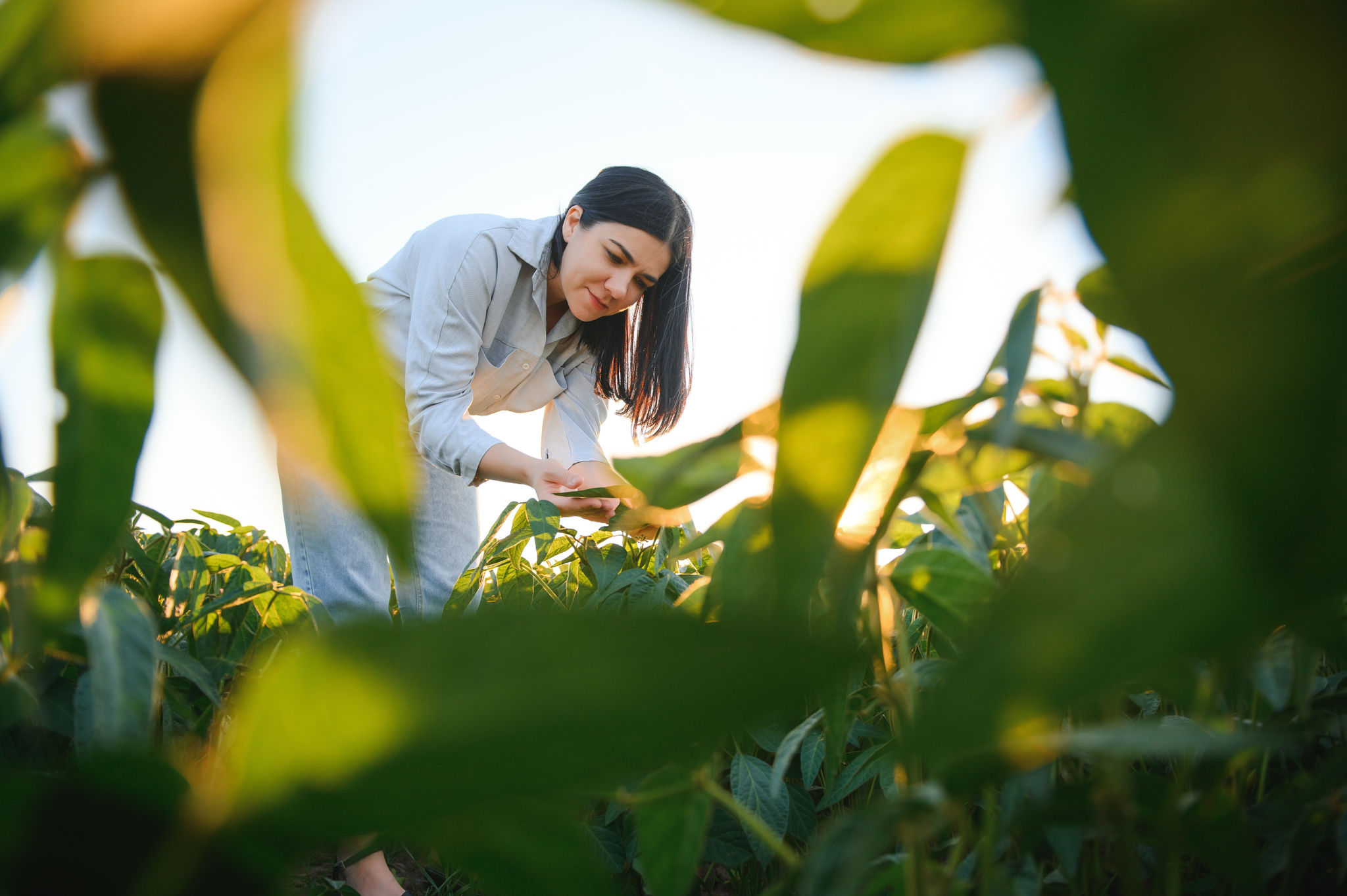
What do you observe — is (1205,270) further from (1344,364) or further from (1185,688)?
(1185,688)

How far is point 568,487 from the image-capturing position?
60.4 inches

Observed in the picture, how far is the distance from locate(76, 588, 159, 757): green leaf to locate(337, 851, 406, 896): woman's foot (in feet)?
3.35

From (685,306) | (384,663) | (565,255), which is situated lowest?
(685,306)

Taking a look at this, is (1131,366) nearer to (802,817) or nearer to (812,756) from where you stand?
(812,756)

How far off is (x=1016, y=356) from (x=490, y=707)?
12 cm

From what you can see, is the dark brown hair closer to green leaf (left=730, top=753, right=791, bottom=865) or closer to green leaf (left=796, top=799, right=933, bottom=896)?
green leaf (left=730, top=753, right=791, bottom=865)

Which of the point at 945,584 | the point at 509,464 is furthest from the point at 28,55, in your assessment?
the point at 509,464

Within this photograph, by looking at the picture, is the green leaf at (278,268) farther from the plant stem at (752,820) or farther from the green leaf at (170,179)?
the plant stem at (752,820)

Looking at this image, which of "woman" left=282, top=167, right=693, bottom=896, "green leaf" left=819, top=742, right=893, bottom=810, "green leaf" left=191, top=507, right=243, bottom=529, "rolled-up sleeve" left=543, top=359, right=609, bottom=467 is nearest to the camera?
"green leaf" left=819, top=742, right=893, bottom=810

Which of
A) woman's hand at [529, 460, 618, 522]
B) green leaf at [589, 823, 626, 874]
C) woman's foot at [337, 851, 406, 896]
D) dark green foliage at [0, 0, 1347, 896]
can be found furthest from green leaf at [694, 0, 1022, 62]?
woman's hand at [529, 460, 618, 522]

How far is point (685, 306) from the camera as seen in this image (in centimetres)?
244

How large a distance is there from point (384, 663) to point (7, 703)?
23 cm

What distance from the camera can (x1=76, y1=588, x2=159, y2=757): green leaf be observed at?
Answer: 8.1 inches

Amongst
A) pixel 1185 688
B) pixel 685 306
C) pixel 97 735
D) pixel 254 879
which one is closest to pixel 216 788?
pixel 254 879
